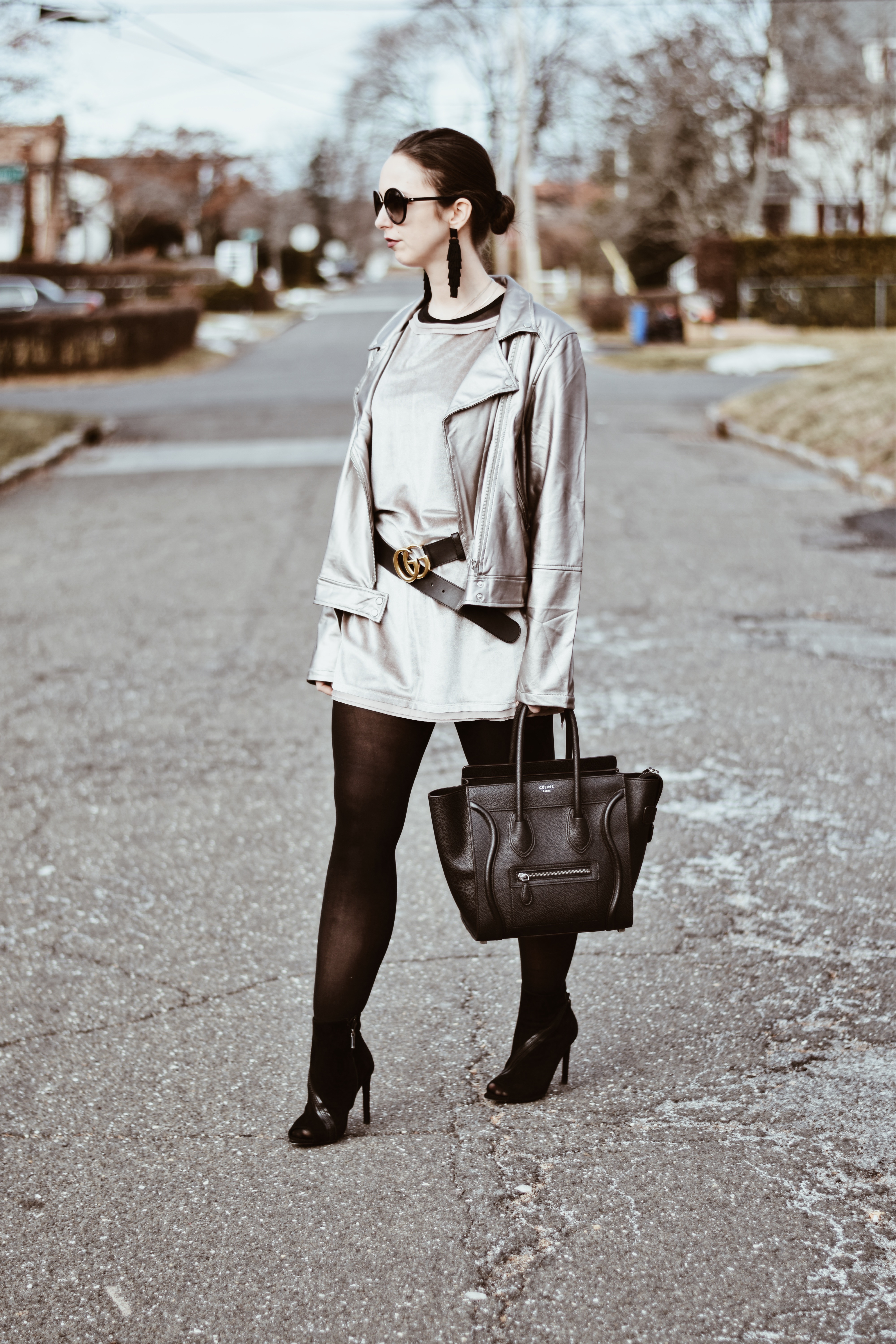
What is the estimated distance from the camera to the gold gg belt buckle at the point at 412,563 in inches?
109

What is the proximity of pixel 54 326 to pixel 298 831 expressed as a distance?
24.8m

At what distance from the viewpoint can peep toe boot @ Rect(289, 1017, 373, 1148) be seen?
2.96 meters

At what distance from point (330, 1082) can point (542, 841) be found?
26.7 inches

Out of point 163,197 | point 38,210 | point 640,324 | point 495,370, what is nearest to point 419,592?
point 495,370

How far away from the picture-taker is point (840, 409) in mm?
15469

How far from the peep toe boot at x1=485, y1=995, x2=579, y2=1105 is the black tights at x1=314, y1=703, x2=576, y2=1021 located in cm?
24

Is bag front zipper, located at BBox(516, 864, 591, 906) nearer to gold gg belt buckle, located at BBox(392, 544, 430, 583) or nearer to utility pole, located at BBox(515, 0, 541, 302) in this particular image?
gold gg belt buckle, located at BBox(392, 544, 430, 583)

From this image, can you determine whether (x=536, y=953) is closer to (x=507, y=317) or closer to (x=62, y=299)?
(x=507, y=317)

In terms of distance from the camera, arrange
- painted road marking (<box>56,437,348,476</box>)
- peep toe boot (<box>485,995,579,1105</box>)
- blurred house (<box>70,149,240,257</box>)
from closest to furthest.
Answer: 1. peep toe boot (<box>485,995,579,1105</box>)
2. painted road marking (<box>56,437,348,476</box>)
3. blurred house (<box>70,149,240,257</box>)

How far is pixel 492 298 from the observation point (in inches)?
112

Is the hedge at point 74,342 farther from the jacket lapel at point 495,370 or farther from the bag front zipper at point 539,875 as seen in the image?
the bag front zipper at point 539,875

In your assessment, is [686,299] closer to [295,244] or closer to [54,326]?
[54,326]

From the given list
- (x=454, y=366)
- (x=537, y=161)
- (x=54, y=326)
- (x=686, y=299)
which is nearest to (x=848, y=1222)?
(x=454, y=366)

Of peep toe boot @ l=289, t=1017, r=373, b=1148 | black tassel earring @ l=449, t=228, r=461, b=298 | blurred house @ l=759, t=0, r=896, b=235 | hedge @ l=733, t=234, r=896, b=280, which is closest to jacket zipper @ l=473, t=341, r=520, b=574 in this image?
black tassel earring @ l=449, t=228, r=461, b=298
